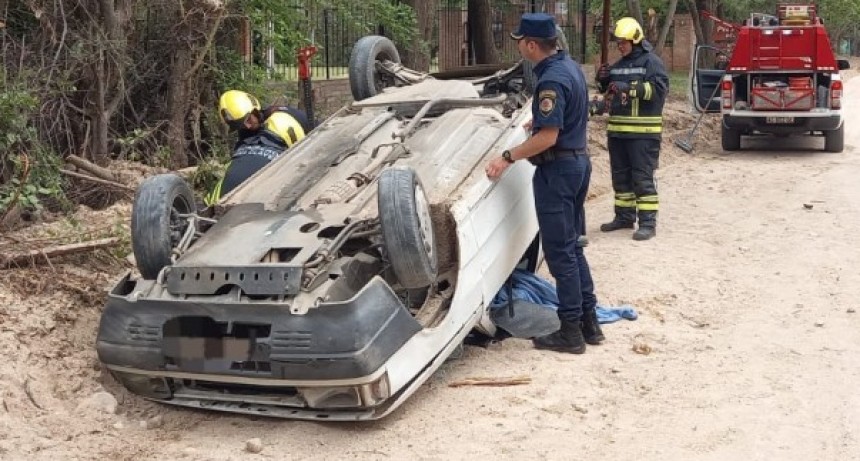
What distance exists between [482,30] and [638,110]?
1053cm

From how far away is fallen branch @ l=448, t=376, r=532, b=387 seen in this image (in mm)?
5051

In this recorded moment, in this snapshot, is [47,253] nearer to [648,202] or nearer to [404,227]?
[404,227]

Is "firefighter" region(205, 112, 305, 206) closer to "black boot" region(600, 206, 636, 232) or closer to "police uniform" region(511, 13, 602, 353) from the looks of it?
"police uniform" region(511, 13, 602, 353)

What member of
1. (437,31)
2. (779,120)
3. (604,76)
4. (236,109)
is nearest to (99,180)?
(236,109)

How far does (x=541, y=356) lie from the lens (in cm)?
551

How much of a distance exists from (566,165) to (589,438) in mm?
1674

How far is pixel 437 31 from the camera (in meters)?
19.8

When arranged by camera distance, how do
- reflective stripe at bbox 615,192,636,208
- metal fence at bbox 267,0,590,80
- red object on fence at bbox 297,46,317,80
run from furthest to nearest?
metal fence at bbox 267,0,590,80
reflective stripe at bbox 615,192,636,208
red object on fence at bbox 297,46,317,80

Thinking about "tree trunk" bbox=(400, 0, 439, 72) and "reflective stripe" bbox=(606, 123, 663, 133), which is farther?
"tree trunk" bbox=(400, 0, 439, 72)

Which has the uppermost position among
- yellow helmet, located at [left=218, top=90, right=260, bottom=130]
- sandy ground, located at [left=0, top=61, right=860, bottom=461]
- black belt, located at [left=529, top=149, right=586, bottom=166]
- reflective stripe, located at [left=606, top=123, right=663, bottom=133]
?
yellow helmet, located at [left=218, top=90, right=260, bottom=130]

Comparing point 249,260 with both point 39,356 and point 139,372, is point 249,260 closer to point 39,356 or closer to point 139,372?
point 139,372

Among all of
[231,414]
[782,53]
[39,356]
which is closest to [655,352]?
[231,414]

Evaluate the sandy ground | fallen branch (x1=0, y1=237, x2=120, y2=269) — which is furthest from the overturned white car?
fallen branch (x1=0, y1=237, x2=120, y2=269)

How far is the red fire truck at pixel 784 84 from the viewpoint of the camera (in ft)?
44.7
